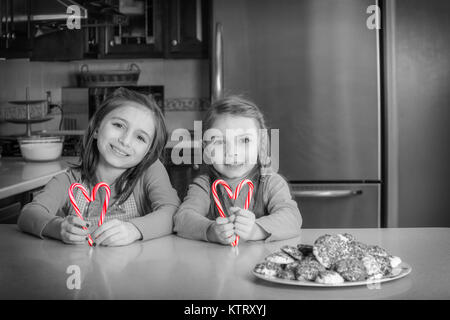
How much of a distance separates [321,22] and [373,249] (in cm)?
168

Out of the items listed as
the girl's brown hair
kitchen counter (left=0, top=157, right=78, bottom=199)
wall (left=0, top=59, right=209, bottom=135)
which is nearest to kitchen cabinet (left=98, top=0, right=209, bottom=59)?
wall (left=0, top=59, right=209, bottom=135)

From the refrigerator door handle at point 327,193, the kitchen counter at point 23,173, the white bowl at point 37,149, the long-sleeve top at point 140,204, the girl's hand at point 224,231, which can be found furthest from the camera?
the refrigerator door handle at point 327,193

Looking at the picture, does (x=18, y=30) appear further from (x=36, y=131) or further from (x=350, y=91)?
(x=350, y=91)

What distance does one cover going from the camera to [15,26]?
2.35 m

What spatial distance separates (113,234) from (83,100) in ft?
7.91

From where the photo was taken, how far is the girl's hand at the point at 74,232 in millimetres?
898

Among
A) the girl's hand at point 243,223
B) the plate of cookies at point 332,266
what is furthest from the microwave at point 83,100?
the plate of cookies at point 332,266

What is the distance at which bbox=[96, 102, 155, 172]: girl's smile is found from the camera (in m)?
1.19

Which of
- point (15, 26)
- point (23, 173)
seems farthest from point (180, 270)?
point (15, 26)

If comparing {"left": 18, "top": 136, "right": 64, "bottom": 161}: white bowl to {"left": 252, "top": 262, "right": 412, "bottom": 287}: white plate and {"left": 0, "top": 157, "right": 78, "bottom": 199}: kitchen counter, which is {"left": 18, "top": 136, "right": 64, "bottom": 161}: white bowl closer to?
{"left": 0, "top": 157, "right": 78, "bottom": 199}: kitchen counter

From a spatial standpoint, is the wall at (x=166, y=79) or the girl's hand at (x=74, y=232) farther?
the wall at (x=166, y=79)

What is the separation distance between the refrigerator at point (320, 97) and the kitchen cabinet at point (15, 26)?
33.7 inches

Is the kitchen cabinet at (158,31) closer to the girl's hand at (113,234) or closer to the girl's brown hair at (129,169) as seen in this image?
the girl's brown hair at (129,169)
